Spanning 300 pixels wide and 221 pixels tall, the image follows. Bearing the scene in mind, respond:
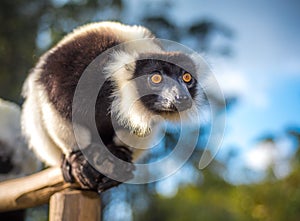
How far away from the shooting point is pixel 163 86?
245 centimetres

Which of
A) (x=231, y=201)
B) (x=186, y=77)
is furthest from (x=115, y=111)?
(x=231, y=201)

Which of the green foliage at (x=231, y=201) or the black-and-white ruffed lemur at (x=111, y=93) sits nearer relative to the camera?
the black-and-white ruffed lemur at (x=111, y=93)

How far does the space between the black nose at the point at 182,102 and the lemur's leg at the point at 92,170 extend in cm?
40

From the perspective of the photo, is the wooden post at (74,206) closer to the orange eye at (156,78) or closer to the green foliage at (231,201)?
the orange eye at (156,78)

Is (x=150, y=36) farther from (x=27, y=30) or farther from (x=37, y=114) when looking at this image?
(x=27, y=30)

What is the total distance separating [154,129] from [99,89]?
0.43 meters

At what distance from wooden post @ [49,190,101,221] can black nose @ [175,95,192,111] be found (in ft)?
1.85

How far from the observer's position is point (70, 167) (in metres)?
2.53

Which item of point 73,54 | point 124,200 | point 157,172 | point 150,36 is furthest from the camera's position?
point 124,200

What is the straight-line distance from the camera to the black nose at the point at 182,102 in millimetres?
2395

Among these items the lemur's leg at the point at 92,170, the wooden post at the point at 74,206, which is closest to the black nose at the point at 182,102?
the lemur's leg at the point at 92,170

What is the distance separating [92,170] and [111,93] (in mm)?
376

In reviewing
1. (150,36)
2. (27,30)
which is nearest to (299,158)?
(27,30)

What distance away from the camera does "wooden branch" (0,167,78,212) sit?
2.54 m
